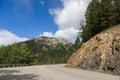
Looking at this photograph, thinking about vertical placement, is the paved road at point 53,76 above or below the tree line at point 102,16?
below

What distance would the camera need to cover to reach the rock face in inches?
1272

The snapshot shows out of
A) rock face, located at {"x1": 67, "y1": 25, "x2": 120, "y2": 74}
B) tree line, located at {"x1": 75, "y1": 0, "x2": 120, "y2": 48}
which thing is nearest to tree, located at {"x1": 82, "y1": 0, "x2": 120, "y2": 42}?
tree line, located at {"x1": 75, "y1": 0, "x2": 120, "y2": 48}

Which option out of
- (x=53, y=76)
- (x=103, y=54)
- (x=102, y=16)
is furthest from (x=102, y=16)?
(x=53, y=76)

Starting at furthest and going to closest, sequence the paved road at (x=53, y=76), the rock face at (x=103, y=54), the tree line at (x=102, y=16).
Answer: the tree line at (x=102, y=16)
the rock face at (x=103, y=54)
the paved road at (x=53, y=76)

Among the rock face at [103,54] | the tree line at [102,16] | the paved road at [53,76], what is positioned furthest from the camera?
the tree line at [102,16]

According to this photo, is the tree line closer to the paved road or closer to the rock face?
the rock face

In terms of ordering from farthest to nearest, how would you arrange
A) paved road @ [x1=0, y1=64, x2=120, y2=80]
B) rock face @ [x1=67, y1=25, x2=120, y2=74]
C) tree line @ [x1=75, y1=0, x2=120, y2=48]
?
tree line @ [x1=75, y1=0, x2=120, y2=48], rock face @ [x1=67, y1=25, x2=120, y2=74], paved road @ [x1=0, y1=64, x2=120, y2=80]

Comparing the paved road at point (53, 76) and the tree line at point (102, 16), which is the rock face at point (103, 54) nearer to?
the paved road at point (53, 76)

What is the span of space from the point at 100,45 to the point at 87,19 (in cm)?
2345

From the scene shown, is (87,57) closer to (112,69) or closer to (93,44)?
(93,44)

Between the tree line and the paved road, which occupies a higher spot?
the tree line

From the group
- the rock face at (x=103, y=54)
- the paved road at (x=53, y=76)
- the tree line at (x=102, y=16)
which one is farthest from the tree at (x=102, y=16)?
the paved road at (x=53, y=76)

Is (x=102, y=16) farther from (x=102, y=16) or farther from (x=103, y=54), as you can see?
(x=103, y=54)

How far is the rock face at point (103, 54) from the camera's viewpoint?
3231 cm
